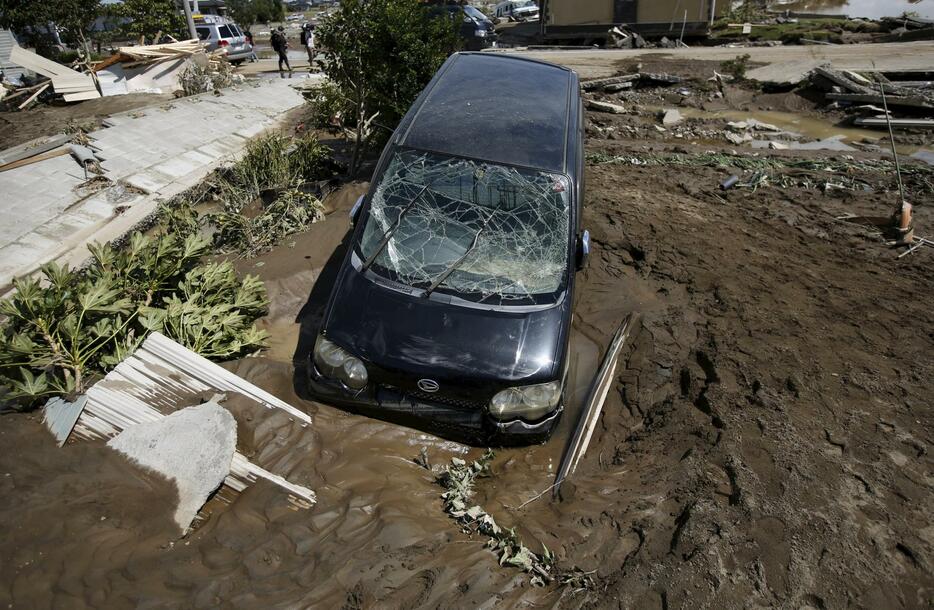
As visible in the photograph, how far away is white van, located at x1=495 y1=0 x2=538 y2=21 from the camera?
2831cm

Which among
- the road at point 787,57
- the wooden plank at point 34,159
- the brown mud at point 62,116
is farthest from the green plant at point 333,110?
the road at point 787,57

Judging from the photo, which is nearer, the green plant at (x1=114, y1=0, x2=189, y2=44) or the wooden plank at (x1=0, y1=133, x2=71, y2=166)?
the wooden plank at (x1=0, y1=133, x2=71, y2=166)

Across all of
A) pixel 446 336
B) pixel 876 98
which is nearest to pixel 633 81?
pixel 876 98

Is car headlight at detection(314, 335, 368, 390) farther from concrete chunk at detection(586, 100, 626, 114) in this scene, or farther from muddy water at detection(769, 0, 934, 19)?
muddy water at detection(769, 0, 934, 19)

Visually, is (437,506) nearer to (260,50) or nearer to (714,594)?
(714,594)

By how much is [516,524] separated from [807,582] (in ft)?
4.79

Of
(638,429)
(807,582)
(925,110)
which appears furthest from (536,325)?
(925,110)

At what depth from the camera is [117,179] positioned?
736 centimetres

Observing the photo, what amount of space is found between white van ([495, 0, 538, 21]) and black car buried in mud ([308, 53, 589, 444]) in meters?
27.0

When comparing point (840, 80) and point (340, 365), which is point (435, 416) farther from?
point (840, 80)

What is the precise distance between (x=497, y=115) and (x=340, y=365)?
2517 millimetres

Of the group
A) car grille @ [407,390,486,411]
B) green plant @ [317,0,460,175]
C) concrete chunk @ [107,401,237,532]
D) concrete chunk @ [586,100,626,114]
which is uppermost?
green plant @ [317,0,460,175]

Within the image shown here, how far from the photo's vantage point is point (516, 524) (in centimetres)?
317

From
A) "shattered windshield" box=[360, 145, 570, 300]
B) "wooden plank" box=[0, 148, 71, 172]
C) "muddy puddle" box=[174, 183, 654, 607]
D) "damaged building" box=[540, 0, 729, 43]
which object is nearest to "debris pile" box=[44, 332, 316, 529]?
"muddy puddle" box=[174, 183, 654, 607]
